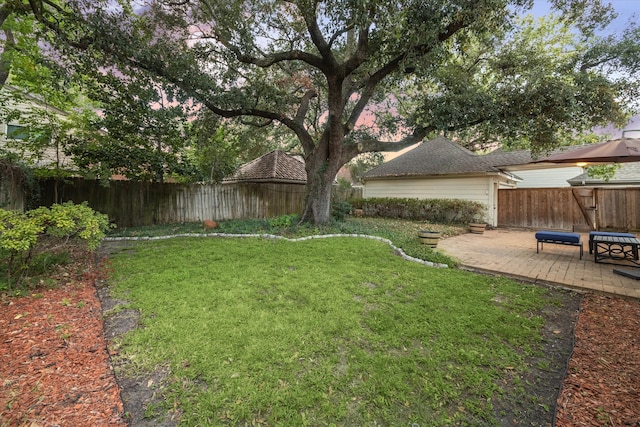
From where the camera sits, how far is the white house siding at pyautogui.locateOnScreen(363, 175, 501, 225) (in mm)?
12141

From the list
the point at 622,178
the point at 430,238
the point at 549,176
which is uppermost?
the point at 549,176

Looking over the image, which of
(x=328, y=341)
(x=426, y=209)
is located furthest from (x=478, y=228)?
(x=328, y=341)

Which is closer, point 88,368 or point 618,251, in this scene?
point 88,368

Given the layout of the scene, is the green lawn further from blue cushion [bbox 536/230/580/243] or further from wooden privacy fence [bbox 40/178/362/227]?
wooden privacy fence [bbox 40/178/362/227]

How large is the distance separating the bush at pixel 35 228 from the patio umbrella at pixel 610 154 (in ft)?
30.1

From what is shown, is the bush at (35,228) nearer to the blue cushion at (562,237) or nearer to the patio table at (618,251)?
the blue cushion at (562,237)

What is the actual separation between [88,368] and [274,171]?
12.2m

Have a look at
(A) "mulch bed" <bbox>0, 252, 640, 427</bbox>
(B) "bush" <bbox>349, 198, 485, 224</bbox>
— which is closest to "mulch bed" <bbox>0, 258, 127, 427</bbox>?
(A) "mulch bed" <bbox>0, 252, 640, 427</bbox>

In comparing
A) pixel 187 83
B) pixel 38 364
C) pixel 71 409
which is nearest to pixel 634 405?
pixel 71 409

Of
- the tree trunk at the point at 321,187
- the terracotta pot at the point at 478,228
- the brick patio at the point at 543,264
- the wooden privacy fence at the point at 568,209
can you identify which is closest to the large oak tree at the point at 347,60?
the tree trunk at the point at 321,187

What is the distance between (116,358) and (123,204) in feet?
31.9

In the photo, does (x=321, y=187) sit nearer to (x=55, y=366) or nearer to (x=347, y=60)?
(x=347, y=60)

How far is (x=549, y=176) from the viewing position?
16719 mm

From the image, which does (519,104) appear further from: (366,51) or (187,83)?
(187,83)
